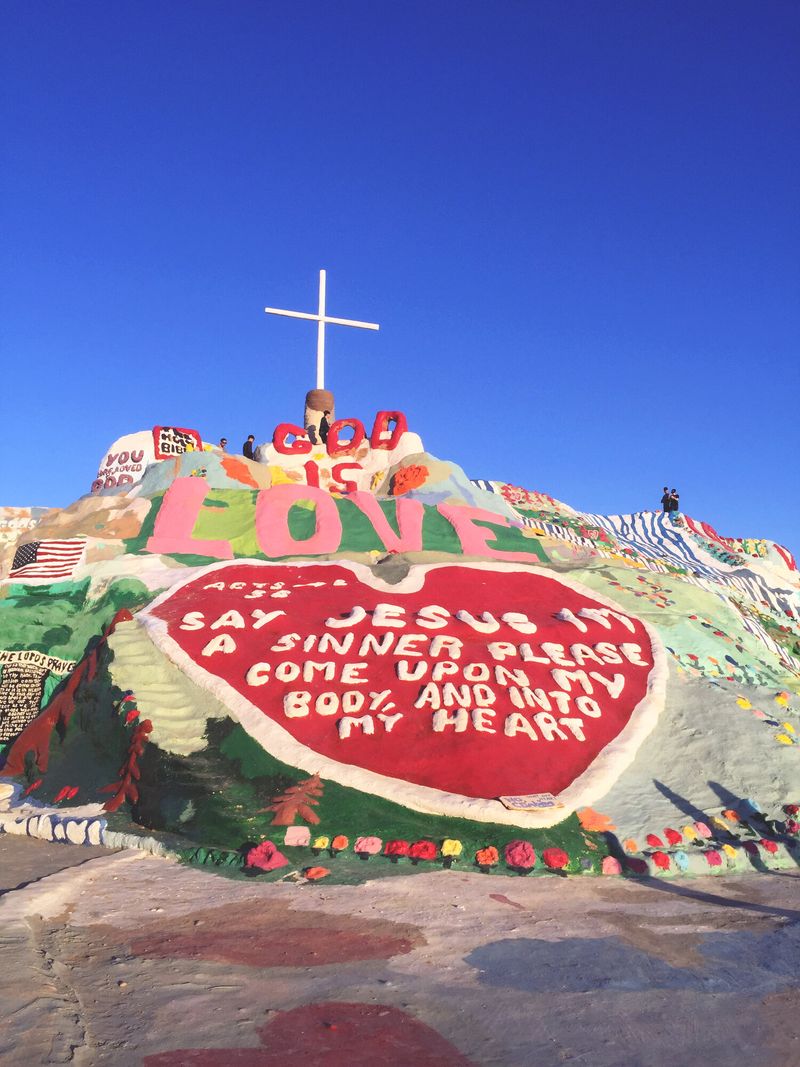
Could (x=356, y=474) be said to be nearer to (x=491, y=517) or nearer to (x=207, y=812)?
(x=491, y=517)

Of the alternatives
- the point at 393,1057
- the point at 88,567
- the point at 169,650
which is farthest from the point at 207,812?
the point at 88,567

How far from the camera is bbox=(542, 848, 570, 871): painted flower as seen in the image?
656 cm

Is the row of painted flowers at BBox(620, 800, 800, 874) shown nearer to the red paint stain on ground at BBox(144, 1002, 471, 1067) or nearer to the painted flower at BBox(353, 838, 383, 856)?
the painted flower at BBox(353, 838, 383, 856)

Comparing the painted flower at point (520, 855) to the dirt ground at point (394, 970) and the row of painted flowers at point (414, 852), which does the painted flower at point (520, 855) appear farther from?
the dirt ground at point (394, 970)

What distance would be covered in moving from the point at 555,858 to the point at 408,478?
12.1m

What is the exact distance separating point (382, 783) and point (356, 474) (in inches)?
481

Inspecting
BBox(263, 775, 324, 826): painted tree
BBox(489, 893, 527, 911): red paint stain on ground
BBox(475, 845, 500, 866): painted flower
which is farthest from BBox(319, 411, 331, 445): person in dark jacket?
BBox(489, 893, 527, 911): red paint stain on ground

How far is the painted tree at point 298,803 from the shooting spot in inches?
280

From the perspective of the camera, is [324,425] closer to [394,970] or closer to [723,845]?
[723,845]

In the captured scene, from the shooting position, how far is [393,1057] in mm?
3479

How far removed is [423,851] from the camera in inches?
262

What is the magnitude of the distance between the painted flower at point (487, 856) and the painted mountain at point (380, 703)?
0.04ft

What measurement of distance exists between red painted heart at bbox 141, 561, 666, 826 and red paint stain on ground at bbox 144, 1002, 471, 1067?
329 centimetres

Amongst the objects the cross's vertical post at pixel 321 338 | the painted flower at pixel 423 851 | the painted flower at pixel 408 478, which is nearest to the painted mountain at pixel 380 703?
the painted flower at pixel 423 851
